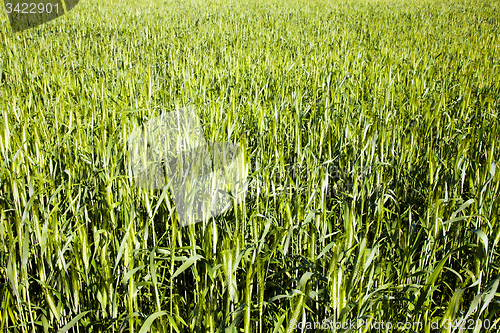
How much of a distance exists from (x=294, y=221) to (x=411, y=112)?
5.59 feet

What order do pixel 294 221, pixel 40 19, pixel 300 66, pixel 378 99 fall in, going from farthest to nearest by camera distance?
pixel 40 19 < pixel 300 66 < pixel 378 99 < pixel 294 221

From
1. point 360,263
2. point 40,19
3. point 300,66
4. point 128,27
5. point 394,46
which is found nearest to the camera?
point 360,263

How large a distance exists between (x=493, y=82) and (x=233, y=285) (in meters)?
3.49

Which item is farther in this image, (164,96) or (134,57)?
(134,57)

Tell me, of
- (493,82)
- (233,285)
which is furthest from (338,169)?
(493,82)

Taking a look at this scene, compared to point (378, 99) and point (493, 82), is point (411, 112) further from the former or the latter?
point (493, 82)

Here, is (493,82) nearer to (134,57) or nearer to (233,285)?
(233,285)

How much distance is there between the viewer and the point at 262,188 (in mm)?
1635

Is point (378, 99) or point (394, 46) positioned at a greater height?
point (394, 46)

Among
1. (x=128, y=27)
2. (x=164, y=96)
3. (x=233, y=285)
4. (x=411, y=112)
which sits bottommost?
(x=233, y=285)

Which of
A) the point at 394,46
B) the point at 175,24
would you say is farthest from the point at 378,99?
the point at 175,24

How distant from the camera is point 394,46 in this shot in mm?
5152

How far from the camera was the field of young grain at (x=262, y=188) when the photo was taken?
39.6 inches

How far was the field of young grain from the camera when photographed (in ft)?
3.30
